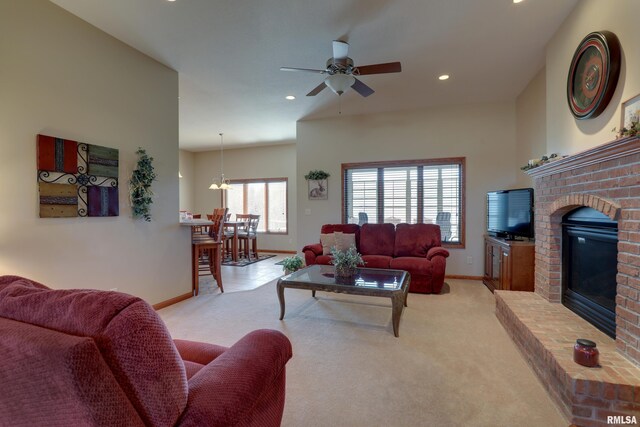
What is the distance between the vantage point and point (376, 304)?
368 centimetres

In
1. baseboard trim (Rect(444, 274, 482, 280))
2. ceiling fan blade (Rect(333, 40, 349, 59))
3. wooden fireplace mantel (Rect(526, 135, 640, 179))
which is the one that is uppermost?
ceiling fan blade (Rect(333, 40, 349, 59))

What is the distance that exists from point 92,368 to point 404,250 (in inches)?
173

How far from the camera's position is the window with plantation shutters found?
16.7 feet

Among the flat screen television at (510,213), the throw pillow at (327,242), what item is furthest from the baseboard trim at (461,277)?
the throw pillow at (327,242)

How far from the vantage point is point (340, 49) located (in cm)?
283

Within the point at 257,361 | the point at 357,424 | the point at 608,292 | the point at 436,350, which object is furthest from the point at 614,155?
the point at 257,361

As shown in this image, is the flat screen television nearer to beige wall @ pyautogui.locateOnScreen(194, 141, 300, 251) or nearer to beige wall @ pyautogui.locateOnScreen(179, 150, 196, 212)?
beige wall @ pyautogui.locateOnScreen(194, 141, 300, 251)

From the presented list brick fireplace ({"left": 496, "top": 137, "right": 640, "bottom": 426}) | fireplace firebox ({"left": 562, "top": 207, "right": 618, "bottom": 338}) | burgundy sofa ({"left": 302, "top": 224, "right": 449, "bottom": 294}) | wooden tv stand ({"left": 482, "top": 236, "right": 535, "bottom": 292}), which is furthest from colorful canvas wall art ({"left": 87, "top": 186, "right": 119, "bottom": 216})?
wooden tv stand ({"left": 482, "top": 236, "right": 535, "bottom": 292})

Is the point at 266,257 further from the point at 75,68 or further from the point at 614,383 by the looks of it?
the point at 614,383

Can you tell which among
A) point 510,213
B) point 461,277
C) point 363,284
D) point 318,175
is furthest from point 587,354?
point 318,175

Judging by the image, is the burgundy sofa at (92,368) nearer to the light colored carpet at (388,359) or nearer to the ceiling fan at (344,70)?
the light colored carpet at (388,359)

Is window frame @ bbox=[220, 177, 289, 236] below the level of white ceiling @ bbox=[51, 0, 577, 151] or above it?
below

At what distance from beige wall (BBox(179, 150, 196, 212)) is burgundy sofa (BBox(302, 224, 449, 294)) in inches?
204

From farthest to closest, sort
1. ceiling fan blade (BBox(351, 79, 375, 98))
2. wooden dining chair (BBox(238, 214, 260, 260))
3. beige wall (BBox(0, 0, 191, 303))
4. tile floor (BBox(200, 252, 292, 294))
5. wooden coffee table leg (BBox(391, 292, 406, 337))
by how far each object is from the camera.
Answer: wooden dining chair (BBox(238, 214, 260, 260)) → tile floor (BBox(200, 252, 292, 294)) → ceiling fan blade (BBox(351, 79, 375, 98)) → wooden coffee table leg (BBox(391, 292, 406, 337)) → beige wall (BBox(0, 0, 191, 303))
